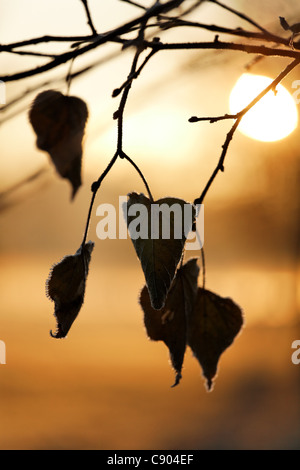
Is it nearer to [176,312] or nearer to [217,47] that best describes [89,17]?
[217,47]

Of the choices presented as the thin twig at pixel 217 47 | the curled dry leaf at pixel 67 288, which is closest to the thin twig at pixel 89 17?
the thin twig at pixel 217 47

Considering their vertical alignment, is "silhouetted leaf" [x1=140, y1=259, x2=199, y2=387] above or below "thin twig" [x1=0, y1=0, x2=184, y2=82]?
below

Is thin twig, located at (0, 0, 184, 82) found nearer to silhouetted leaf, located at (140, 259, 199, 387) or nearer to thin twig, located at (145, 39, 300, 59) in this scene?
thin twig, located at (145, 39, 300, 59)

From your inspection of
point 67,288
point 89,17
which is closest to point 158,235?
point 67,288

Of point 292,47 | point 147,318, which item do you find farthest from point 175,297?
point 292,47

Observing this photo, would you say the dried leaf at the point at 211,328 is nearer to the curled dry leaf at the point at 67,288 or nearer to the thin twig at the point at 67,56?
the curled dry leaf at the point at 67,288

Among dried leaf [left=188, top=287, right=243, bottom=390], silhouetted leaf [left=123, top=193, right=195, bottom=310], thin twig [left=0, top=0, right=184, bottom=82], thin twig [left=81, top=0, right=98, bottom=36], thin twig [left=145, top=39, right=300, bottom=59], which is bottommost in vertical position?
dried leaf [left=188, top=287, right=243, bottom=390]

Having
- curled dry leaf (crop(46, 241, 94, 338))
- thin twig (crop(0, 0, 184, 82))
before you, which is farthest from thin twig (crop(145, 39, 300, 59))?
curled dry leaf (crop(46, 241, 94, 338))
